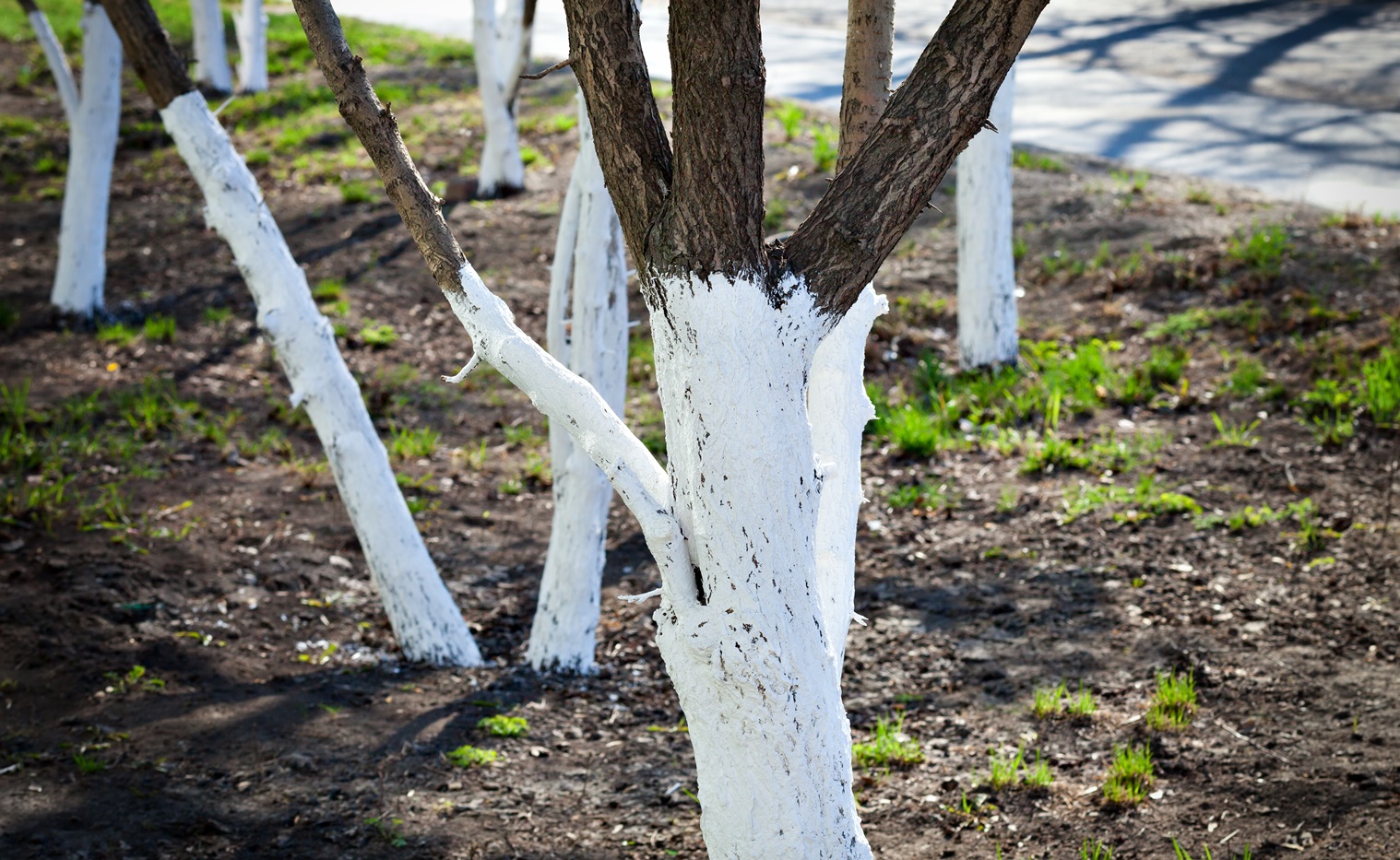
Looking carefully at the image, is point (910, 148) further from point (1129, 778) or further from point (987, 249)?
point (987, 249)

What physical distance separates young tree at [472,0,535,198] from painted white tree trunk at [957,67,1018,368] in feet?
12.6

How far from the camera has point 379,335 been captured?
7.62 metres

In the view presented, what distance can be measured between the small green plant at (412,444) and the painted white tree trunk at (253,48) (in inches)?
324

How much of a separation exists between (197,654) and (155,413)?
251cm

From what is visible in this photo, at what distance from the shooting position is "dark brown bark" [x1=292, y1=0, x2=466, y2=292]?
2.80 meters

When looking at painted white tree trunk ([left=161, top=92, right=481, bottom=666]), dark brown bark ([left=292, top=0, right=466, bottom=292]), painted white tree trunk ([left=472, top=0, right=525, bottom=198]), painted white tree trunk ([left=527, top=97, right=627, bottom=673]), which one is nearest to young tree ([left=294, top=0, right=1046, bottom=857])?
dark brown bark ([left=292, top=0, right=466, bottom=292])

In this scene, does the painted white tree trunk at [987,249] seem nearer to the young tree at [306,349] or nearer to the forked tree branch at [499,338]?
the young tree at [306,349]

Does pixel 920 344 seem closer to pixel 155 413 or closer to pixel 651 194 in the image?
pixel 155 413

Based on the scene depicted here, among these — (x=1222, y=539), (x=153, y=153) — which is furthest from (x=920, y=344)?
(x=153, y=153)

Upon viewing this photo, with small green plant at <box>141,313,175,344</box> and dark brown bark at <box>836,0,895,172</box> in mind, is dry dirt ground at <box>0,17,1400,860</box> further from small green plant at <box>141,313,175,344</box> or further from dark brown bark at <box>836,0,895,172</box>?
dark brown bark at <box>836,0,895,172</box>

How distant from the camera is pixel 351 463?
433 cm

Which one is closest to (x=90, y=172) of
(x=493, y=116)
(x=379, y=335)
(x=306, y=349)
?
(x=379, y=335)

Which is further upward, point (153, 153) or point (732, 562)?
point (153, 153)

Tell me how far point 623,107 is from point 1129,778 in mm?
2448
